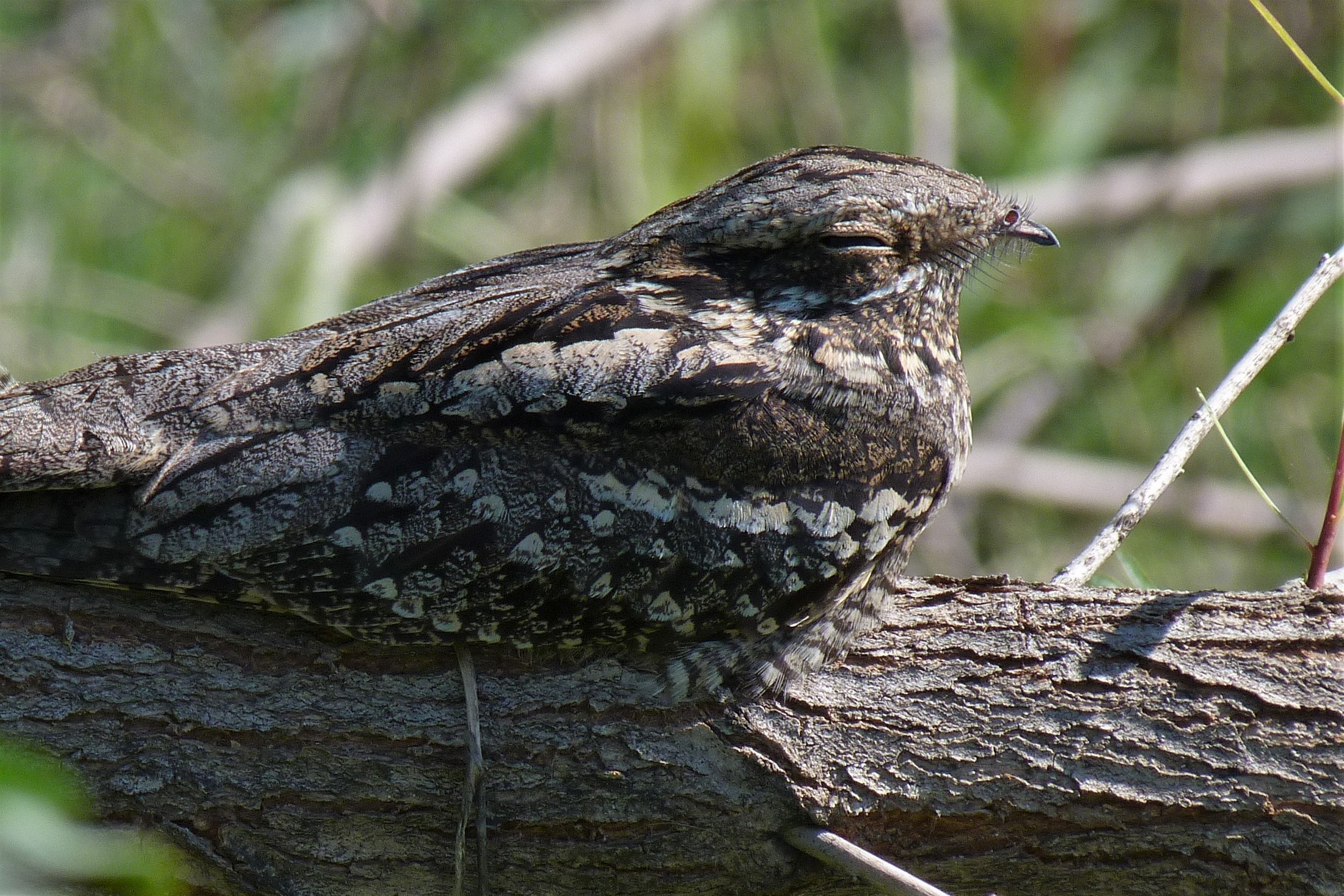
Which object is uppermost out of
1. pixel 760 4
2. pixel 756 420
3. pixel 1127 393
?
pixel 760 4

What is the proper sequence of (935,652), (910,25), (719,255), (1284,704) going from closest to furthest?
(1284,704) → (935,652) → (719,255) → (910,25)

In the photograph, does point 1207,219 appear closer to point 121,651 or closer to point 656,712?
point 656,712

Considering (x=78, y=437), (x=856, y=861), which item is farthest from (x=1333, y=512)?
(x=78, y=437)

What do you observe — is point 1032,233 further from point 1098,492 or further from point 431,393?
point 1098,492

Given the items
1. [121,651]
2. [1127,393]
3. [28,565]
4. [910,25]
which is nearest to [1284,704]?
[121,651]

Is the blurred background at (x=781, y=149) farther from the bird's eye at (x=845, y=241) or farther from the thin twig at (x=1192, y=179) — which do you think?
the bird's eye at (x=845, y=241)

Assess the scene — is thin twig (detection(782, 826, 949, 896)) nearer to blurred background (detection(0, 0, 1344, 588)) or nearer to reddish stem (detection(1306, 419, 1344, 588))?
reddish stem (detection(1306, 419, 1344, 588))

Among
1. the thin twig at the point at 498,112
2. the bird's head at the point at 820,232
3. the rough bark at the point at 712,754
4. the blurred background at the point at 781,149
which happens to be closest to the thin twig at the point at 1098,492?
the blurred background at the point at 781,149
